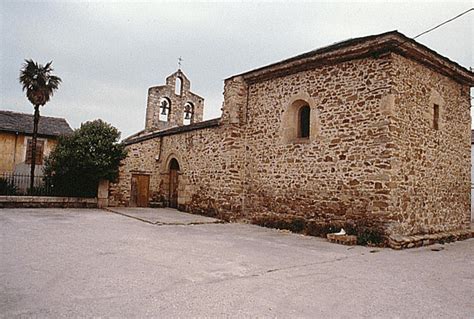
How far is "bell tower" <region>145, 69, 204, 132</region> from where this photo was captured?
21.1 m

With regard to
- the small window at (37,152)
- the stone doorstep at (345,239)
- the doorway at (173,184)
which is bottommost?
the stone doorstep at (345,239)

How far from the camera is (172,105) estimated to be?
2177 centimetres

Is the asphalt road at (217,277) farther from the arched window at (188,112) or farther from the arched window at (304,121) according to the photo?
the arched window at (188,112)

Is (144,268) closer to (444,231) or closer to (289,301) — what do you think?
(289,301)

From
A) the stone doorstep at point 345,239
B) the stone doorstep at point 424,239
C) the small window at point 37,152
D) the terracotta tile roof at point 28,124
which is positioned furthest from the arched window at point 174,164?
the stone doorstep at point 424,239

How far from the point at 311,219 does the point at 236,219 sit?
9.28ft

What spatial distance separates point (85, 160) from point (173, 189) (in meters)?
3.96

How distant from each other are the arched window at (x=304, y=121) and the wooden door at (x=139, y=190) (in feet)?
27.9

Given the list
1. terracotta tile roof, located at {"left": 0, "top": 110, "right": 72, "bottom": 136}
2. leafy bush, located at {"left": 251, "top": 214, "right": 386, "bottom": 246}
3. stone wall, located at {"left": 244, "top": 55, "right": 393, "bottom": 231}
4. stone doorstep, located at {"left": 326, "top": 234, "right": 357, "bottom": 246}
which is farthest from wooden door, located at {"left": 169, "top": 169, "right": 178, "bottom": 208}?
stone doorstep, located at {"left": 326, "top": 234, "right": 357, "bottom": 246}

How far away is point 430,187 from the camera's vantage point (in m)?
9.18

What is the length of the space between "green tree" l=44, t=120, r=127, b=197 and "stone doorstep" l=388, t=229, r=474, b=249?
33.4ft

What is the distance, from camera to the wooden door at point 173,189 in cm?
1528

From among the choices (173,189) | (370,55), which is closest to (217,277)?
(370,55)

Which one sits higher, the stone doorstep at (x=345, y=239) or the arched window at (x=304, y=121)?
the arched window at (x=304, y=121)
